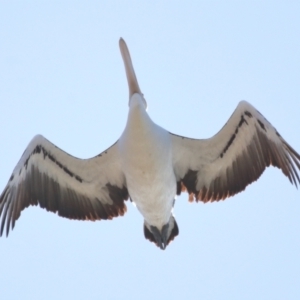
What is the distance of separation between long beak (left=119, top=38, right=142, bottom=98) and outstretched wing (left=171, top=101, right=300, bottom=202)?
885 millimetres

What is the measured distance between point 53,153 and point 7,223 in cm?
115

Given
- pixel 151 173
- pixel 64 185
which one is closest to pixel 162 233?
pixel 151 173

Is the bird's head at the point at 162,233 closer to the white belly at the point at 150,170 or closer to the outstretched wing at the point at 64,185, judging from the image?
the white belly at the point at 150,170

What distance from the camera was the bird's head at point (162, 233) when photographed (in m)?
14.4

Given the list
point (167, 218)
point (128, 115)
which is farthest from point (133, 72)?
point (167, 218)

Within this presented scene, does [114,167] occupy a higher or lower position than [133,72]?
lower

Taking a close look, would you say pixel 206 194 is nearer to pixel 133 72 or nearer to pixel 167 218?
pixel 167 218

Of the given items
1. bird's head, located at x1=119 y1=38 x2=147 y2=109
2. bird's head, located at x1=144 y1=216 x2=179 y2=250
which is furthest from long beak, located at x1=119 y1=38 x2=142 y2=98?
bird's head, located at x1=144 y1=216 x2=179 y2=250

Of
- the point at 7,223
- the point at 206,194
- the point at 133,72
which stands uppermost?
the point at 133,72

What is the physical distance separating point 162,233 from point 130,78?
2170 mm

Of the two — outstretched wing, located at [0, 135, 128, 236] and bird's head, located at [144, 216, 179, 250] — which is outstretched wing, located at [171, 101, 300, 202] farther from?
outstretched wing, located at [0, 135, 128, 236]

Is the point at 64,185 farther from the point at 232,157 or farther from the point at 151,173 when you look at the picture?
the point at 232,157

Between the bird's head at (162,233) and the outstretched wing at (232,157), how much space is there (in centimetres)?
51

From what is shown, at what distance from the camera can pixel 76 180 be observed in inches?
573
